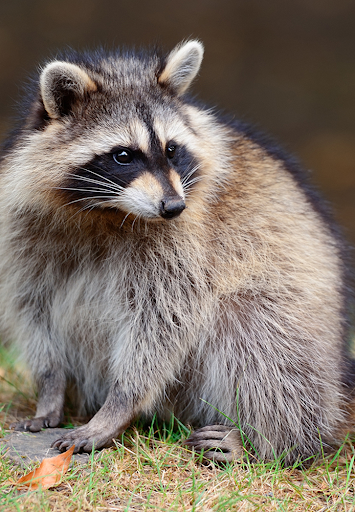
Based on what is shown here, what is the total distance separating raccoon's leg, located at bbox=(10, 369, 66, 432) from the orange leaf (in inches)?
21.0

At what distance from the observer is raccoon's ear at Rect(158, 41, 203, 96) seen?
346 centimetres

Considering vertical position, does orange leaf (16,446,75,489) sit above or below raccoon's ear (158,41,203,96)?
below

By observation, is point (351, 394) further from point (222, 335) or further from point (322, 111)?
point (322, 111)

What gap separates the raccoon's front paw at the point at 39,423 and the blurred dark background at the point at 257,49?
16.4ft

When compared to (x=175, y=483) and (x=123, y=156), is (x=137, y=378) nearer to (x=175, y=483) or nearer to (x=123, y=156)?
(x=175, y=483)

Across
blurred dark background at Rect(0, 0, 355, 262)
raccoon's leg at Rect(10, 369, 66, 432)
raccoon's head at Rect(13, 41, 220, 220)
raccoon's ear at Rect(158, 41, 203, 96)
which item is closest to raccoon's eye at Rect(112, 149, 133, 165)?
raccoon's head at Rect(13, 41, 220, 220)

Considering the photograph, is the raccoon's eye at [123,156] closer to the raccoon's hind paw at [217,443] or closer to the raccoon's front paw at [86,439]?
the raccoon's front paw at [86,439]

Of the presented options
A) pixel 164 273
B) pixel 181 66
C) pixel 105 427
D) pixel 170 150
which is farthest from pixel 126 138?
pixel 105 427

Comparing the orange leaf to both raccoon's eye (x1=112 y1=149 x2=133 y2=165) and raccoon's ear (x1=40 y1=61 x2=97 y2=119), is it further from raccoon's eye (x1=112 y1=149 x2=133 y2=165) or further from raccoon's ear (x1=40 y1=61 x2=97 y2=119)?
raccoon's ear (x1=40 y1=61 x2=97 y2=119)

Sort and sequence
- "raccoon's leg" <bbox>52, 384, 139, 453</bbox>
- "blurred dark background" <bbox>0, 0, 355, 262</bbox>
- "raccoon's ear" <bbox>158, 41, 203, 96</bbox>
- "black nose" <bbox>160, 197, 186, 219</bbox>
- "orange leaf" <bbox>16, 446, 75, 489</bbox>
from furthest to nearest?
"blurred dark background" <bbox>0, 0, 355, 262</bbox> → "raccoon's ear" <bbox>158, 41, 203, 96</bbox> → "raccoon's leg" <bbox>52, 384, 139, 453</bbox> → "black nose" <bbox>160, 197, 186, 219</bbox> → "orange leaf" <bbox>16, 446, 75, 489</bbox>

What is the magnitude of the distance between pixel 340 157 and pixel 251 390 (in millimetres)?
5612

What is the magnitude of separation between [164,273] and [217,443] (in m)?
0.99

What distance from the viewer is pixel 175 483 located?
2975 millimetres

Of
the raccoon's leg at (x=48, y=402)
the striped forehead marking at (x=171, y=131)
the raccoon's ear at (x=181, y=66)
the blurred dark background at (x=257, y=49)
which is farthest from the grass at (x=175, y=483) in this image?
the blurred dark background at (x=257, y=49)
